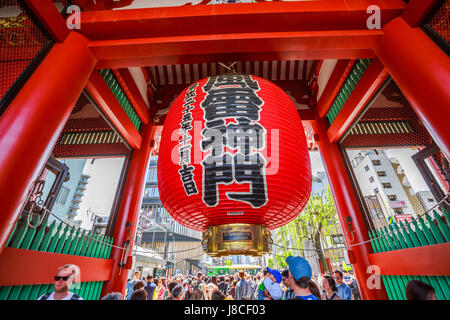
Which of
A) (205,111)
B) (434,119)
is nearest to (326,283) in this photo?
(434,119)

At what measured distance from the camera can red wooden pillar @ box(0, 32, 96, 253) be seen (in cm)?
155

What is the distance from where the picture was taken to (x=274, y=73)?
4617mm

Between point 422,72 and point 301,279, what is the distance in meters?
2.34

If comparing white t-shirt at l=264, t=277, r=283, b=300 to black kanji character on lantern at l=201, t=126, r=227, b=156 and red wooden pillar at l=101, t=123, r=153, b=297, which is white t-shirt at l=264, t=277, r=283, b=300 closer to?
red wooden pillar at l=101, t=123, r=153, b=297

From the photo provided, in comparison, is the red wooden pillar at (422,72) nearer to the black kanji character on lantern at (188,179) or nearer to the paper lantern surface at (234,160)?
the paper lantern surface at (234,160)

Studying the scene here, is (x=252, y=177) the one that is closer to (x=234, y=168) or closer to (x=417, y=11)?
(x=234, y=168)

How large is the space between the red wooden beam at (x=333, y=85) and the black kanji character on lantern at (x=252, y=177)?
3.22m

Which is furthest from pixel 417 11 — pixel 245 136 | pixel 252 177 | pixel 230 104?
pixel 252 177

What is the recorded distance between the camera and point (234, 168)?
1.48 m

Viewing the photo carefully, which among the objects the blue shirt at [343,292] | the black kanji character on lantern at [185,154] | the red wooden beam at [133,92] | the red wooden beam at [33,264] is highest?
the red wooden beam at [133,92]

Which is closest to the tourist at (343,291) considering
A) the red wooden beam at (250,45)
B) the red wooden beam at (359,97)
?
the red wooden beam at (359,97)

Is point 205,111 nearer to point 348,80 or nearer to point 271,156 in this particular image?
point 271,156

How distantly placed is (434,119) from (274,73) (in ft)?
10.6

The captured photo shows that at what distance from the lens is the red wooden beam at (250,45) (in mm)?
2572
